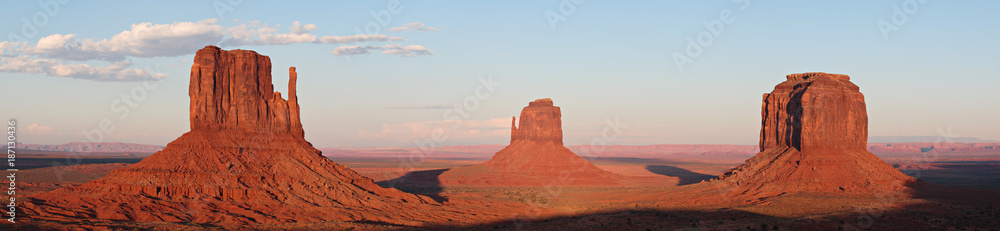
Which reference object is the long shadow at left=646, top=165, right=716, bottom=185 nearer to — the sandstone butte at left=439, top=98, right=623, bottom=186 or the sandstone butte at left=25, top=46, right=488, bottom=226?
the sandstone butte at left=439, top=98, right=623, bottom=186

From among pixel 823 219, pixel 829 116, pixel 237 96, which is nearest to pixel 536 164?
pixel 829 116

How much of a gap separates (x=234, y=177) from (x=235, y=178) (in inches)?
4.2

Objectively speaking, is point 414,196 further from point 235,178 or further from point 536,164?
point 536,164

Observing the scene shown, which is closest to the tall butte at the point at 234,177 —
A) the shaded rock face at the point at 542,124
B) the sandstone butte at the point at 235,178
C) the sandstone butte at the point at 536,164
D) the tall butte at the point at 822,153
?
the sandstone butte at the point at 235,178

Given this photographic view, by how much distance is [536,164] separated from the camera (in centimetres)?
11469

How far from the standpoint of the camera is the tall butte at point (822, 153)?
6397 centimetres

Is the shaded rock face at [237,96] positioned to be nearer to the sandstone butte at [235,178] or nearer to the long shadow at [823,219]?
the sandstone butte at [235,178]

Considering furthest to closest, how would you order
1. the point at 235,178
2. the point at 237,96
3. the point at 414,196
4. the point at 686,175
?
the point at 686,175
the point at 414,196
the point at 237,96
the point at 235,178

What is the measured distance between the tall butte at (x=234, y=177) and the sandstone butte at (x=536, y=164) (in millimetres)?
42135

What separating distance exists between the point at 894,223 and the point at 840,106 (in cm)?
2809

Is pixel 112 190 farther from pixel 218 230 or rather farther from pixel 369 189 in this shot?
pixel 369 189

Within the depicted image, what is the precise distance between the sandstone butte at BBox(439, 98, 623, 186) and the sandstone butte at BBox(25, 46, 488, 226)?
42.7 meters

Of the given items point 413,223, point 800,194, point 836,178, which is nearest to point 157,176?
point 413,223

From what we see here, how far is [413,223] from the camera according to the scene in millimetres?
49750
